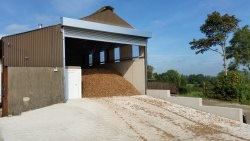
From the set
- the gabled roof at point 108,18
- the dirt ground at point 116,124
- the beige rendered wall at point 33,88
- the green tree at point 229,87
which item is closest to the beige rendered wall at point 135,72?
the gabled roof at point 108,18

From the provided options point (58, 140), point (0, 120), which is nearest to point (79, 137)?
point (58, 140)

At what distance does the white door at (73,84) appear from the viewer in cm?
1593

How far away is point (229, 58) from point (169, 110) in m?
20.6

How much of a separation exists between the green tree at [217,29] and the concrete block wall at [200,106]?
12.3 m

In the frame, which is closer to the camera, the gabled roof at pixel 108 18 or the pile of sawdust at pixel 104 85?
the pile of sawdust at pixel 104 85

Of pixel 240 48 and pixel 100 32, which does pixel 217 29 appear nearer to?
pixel 240 48

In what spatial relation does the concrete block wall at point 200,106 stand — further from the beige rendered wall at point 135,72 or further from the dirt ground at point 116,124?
the beige rendered wall at point 135,72

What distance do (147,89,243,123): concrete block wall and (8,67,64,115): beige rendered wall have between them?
6.56 meters

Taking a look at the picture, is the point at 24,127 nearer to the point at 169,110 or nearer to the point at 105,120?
the point at 105,120

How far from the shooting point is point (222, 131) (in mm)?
11945

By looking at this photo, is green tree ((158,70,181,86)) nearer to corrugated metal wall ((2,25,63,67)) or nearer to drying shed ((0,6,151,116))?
drying shed ((0,6,151,116))

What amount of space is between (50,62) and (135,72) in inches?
280

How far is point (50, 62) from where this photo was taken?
1528cm

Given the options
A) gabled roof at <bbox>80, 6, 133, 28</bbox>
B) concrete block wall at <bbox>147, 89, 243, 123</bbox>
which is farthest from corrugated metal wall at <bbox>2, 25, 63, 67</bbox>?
concrete block wall at <bbox>147, 89, 243, 123</bbox>
